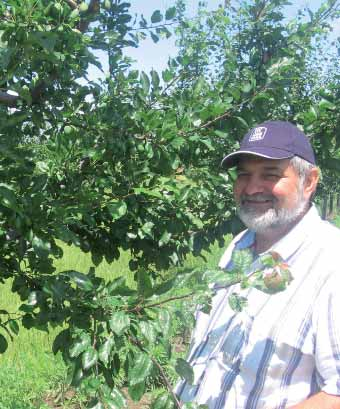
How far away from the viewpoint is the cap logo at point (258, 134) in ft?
5.43

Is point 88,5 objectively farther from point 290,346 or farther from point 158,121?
point 290,346

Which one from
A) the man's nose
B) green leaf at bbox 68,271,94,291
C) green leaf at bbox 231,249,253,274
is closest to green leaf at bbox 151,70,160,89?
the man's nose

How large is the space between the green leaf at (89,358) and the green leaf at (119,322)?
101 mm

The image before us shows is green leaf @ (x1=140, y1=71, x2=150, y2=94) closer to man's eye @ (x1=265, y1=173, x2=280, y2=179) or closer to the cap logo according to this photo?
the cap logo

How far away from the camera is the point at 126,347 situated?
1.15 meters

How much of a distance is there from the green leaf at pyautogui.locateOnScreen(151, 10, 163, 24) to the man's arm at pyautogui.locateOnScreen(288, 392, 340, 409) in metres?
1.41

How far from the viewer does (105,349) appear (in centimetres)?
113

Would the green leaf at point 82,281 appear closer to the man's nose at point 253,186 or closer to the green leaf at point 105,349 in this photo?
the green leaf at point 105,349

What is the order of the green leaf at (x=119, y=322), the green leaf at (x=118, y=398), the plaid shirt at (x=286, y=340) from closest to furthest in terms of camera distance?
the green leaf at (x=119, y=322) → the green leaf at (x=118, y=398) → the plaid shirt at (x=286, y=340)

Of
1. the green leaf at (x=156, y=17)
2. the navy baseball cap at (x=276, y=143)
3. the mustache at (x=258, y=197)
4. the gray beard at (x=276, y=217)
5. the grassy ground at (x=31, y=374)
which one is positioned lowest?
the grassy ground at (x=31, y=374)

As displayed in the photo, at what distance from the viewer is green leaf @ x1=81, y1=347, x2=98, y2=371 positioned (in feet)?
3.72

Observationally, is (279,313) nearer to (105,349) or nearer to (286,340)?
(286,340)

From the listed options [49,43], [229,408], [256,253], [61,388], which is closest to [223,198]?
[256,253]

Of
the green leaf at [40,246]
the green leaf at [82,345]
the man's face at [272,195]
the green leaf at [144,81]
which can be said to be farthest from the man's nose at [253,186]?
the green leaf at [82,345]
